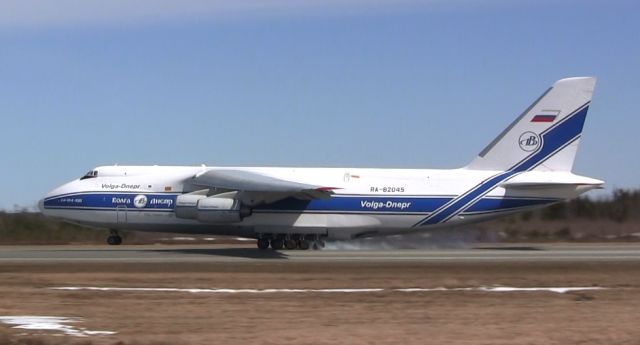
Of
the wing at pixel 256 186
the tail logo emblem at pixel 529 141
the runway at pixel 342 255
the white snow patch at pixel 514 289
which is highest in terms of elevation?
the tail logo emblem at pixel 529 141

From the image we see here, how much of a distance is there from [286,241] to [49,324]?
74.4 ft

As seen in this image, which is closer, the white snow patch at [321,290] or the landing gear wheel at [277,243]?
the white snow patch at [321,290]

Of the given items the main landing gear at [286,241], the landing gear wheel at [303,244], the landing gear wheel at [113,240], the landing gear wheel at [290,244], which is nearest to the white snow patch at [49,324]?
the main landing gear at [286,241]

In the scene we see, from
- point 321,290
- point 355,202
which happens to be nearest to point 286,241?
point 355,202

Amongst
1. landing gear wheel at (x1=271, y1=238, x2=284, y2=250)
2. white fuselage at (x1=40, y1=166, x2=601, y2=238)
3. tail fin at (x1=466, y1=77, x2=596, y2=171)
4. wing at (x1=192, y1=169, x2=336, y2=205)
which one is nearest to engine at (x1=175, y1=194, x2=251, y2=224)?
wing at (x1=192, y1=169, x2=336, y2=205)

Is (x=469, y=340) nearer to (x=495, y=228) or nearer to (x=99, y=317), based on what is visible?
(x=99, y=317)

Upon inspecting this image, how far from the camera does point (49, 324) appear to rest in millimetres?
14227

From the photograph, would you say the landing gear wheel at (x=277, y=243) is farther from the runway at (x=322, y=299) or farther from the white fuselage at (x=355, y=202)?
the runway at (x=322, y=299)

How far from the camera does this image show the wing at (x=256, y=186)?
34.1m

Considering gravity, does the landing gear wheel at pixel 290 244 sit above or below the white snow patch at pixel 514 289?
above

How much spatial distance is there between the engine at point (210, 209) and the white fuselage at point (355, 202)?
2.35ft

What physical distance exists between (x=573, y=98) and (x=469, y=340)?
2505cm

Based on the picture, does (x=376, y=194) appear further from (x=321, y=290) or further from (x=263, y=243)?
(x=321, y=290)

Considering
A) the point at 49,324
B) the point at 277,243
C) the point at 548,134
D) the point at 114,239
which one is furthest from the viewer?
the point at 114,239
